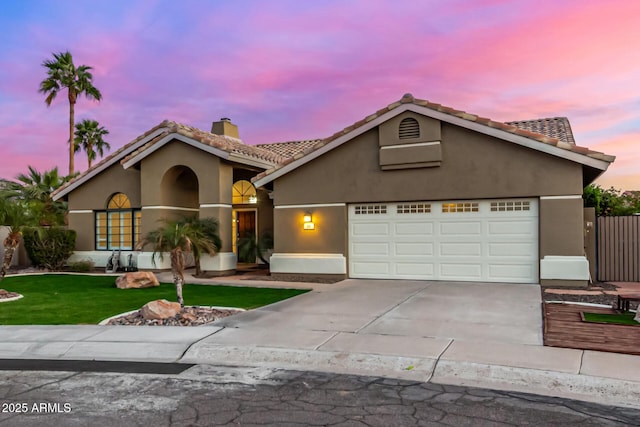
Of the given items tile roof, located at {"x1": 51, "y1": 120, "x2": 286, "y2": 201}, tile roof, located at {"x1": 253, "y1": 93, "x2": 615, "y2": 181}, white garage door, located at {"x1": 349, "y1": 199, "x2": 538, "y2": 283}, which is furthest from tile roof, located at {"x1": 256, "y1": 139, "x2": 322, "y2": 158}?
white garage door, located at {"x1": 349, "y1": 199, "x2": 538, "y2": 283}

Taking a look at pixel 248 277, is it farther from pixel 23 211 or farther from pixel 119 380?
pixel 119 380

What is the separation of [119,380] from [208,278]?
10029 millimetres

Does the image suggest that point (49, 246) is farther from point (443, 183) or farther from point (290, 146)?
point (443, 183)

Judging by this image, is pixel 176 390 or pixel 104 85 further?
pixel 104 85

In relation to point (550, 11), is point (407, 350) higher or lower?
lower

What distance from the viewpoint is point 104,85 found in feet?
111

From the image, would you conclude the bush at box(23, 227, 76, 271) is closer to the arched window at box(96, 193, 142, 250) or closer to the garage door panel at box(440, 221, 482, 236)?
the arched window at box(96, 193, 142, 250)

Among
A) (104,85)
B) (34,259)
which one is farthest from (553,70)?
(104,85)

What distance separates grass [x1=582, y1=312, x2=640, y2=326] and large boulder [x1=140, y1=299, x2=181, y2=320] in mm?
7331

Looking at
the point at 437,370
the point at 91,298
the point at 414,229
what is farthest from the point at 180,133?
the point at 437,370

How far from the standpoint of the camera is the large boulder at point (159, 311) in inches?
354

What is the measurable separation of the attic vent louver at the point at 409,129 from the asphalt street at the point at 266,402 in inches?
362

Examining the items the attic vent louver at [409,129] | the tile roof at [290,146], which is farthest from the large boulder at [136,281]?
the tile roof at [290,146]

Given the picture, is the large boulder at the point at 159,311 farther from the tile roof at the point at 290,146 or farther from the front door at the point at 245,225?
the tile roof at the point at 290,146
